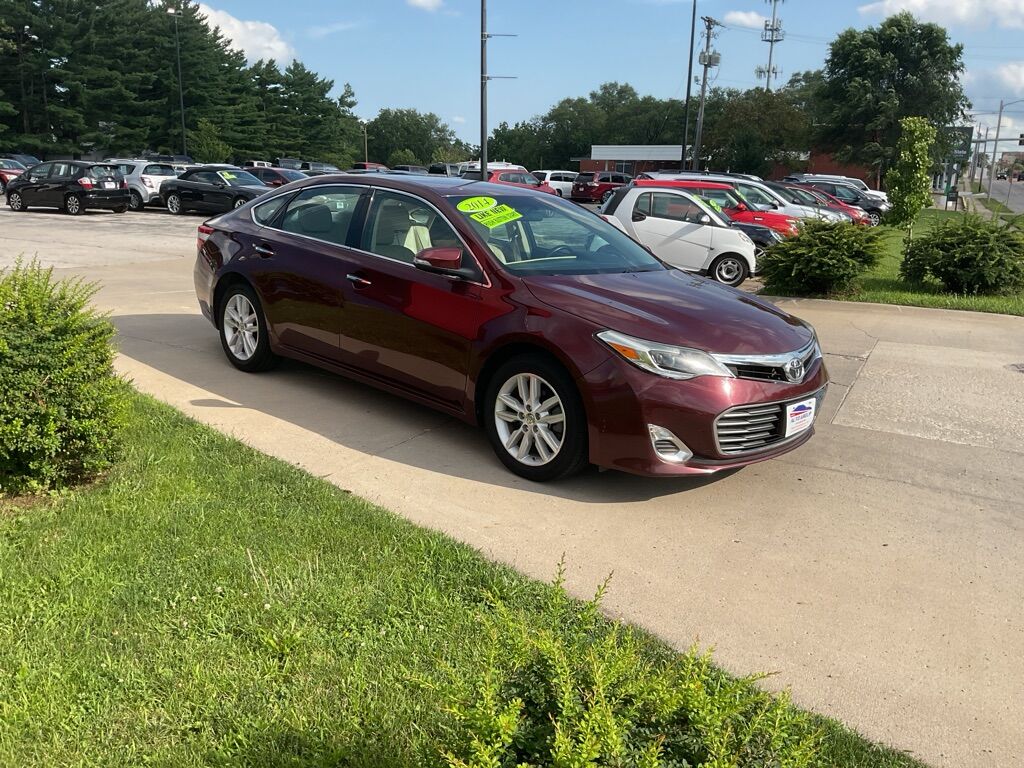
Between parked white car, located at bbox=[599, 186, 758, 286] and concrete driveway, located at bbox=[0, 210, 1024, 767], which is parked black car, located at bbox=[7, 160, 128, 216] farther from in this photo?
concrete driveway, located at bbox=[0, 210, 1024, 767]

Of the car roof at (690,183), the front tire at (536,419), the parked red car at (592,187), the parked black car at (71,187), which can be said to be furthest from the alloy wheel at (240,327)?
the parked red car at (592,187)

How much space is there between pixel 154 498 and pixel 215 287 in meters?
3.07

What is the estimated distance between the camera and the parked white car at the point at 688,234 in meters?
12.6

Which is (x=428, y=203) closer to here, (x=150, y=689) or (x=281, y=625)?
(x=281, y=625)

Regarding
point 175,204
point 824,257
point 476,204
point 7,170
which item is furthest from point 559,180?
point 476,204

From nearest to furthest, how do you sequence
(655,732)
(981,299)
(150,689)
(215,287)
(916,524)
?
(655,732), (150,689), (916,524), (215,287), (981,299)

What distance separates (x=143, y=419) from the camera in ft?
→ 16.7

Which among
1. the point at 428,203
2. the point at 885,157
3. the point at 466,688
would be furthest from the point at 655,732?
the point at 885,157

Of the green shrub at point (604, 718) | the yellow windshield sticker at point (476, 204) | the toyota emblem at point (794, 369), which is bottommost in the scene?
the green shrub at point (604, 718)

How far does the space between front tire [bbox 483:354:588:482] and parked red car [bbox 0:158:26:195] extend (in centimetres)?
3608

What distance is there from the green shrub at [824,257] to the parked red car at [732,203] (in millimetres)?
3425

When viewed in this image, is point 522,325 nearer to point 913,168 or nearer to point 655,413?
point 655,413

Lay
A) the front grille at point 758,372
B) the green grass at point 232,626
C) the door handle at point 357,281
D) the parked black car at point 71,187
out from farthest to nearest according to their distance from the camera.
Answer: the parked black car at point 71,187 < the door handle at point 357,281 < the front grille at point 758,372 < the green grass at point 232,626

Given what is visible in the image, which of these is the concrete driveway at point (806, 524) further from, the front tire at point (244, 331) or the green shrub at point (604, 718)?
the green shrub at point (604, 718)
